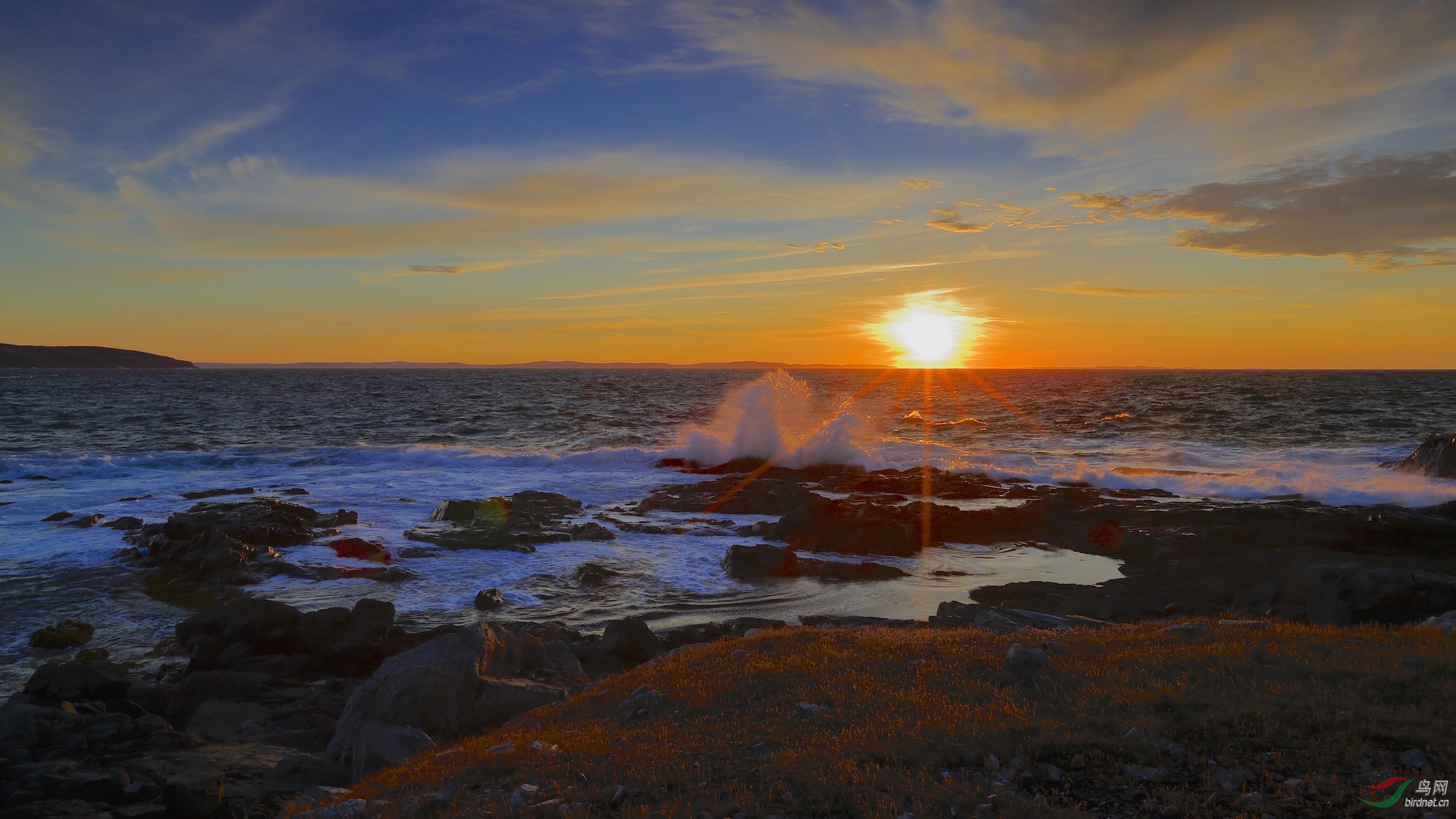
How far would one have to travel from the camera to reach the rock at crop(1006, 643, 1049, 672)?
10258mm

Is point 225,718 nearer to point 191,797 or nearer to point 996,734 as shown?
point 191,797

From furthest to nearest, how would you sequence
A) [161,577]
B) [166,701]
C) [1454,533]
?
1. [1454,533]
2. [161,577]
3. [166,701]

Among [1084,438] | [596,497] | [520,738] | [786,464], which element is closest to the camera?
[520,738]

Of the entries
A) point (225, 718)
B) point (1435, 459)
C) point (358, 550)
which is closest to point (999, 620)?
point (225, 718)

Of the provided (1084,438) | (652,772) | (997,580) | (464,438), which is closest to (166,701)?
(652,772)

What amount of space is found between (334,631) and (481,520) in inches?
504

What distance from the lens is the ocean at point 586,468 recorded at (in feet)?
67.5

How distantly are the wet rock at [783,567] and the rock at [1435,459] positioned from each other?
27.9m

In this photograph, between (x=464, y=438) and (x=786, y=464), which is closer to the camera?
(x=786, y=464)

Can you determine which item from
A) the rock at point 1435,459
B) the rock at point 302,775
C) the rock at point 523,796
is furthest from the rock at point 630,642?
the rock at point 1435,459

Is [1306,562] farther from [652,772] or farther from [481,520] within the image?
[481,520]

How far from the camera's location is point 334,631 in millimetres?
16156

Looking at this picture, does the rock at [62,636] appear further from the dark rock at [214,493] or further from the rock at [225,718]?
the dark rock at [214,493]

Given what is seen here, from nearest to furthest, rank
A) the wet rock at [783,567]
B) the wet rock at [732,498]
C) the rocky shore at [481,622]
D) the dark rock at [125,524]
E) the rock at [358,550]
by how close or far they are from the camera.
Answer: the rocky shore at [481,622], the wet rock at [783,567], the rock at [358,550], the dark rock at [125,524], the wet rock at [732,498]
